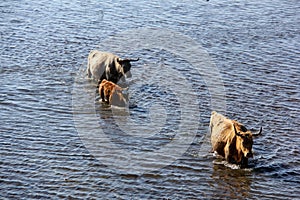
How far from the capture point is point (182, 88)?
A: 1791 cm

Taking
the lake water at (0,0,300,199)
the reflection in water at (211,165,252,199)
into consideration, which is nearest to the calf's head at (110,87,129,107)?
the lake water at (0,0,300,199)

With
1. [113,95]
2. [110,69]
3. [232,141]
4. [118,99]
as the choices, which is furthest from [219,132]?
[110,69]

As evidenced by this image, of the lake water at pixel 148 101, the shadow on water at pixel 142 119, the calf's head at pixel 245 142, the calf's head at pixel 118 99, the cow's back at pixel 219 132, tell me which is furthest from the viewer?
the calf's head at pixel 118 99

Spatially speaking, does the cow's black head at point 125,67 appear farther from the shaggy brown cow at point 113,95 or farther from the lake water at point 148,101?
the shaggy brown cow at point 113,95

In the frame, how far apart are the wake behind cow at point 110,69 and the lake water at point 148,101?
366 mm

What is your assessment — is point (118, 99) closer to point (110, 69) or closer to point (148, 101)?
point (148, 101)

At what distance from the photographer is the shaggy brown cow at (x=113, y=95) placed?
16.5m

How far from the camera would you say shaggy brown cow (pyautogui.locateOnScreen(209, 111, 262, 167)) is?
12844mm

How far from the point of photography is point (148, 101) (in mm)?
16859

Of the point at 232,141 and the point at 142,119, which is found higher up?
the point at 232,141

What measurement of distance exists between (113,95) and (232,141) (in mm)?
4507

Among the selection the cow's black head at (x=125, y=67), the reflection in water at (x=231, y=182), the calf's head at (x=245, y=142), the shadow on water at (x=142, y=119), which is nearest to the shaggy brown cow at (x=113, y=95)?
the shadow on water at (x=142, y=119)

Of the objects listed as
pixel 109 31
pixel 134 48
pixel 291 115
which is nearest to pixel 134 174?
pixel 291 115

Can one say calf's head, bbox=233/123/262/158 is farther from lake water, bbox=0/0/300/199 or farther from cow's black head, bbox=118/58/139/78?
cow's black head, bbox=118/58/139/78
